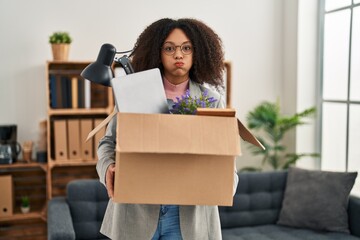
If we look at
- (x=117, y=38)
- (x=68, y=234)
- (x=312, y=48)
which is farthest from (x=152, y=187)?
(x=312, y=48)

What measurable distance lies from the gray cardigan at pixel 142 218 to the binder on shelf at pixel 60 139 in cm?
205

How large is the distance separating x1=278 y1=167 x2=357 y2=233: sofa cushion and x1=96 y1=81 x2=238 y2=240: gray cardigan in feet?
5.59

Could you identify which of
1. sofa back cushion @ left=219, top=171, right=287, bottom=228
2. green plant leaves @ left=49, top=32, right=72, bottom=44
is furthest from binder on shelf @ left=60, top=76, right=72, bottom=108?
sofa back cushion @ left=219, top=171, right=287, bottom=228

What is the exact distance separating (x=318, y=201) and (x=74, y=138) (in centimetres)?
176

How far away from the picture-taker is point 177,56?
62.9 inches

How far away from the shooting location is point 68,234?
2564 millimetres

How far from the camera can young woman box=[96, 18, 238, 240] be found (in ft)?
4.95

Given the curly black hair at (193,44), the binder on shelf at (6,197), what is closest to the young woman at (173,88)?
the curly black hair at (193,44)

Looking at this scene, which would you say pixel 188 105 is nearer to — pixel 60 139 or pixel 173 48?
pixel 173 48

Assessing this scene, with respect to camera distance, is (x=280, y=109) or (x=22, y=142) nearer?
(x=22, y=142)

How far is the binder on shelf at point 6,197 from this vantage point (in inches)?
137

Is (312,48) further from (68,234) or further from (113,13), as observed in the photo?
(68,234)

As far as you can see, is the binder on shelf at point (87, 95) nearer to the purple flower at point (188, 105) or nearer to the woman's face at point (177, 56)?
the woman's face at point (177, 56)

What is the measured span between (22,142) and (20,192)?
15.2 inches
